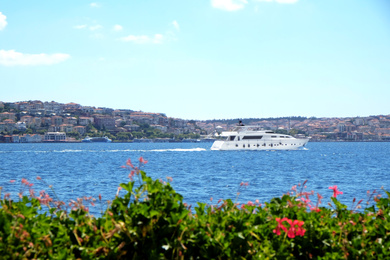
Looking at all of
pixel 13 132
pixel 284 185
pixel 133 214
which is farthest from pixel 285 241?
pixel 13 132

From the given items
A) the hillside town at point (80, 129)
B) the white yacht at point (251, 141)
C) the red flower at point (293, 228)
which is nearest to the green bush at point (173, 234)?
the red flower at point (293, 228)

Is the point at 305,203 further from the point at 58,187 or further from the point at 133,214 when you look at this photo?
the point at 58,187

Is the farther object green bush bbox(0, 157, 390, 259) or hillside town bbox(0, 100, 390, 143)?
hillside town bbox(0, 100, 390, 143)

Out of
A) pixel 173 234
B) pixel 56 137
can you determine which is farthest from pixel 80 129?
pixel 173 234

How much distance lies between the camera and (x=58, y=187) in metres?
23.6

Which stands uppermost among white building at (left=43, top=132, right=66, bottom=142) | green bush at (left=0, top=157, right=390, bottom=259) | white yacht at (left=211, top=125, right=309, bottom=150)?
green bush at (left=0, top=157, right=390, bottom=259)

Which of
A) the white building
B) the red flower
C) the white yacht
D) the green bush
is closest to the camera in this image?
the green bush

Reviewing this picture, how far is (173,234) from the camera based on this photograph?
3369 millimetres

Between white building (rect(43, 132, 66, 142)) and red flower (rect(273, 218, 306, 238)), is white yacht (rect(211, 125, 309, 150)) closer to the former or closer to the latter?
red flower (rect(273, 218, 306, 238))

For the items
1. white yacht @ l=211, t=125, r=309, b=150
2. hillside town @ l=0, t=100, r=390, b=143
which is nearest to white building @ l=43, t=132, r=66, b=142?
hillside town @ l=0, t=100, r=390, b=143

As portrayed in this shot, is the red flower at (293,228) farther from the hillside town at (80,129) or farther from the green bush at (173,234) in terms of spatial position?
the hillside town at (80,129)

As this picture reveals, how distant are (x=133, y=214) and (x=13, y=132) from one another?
174502 millimetres

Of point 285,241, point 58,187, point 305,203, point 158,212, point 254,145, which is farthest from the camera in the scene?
point 254,145

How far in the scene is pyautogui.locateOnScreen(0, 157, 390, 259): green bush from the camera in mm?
3340
